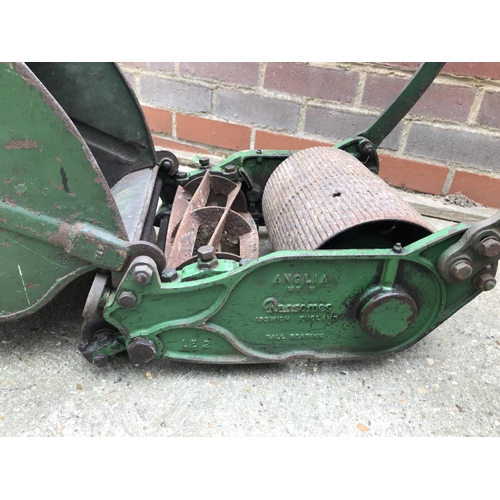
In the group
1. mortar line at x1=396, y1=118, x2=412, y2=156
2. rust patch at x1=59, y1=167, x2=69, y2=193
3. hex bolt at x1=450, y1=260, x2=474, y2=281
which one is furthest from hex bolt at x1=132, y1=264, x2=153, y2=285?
mortar line at x1=396, y1=118, x2=412, y2=156

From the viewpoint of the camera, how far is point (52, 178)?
1023 millimetres

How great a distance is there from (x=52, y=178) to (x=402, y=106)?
3.78 feet

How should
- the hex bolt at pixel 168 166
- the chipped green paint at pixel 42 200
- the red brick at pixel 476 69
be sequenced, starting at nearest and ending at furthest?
the chipped green paint at pixel 42 200
the hex bolt at pixel 168 166
the red brick at pixel 476 69

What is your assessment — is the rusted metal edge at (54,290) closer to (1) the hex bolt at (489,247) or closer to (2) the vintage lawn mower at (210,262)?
(2) the vintage lawn mower at (210,262)

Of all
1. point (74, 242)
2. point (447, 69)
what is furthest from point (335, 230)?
point (447, 69)

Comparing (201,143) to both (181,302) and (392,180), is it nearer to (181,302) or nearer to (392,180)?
(392,180)

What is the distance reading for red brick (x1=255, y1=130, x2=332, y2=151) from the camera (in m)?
2.23

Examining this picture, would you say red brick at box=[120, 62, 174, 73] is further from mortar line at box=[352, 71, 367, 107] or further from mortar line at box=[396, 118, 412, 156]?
mortar line at box=[396, 118, 412, 156]

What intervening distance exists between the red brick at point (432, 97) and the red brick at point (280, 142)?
1.04 ft

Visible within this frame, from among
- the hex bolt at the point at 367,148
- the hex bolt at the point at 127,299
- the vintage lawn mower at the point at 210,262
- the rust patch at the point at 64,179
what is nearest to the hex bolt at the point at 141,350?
the vintage lawn mower at the point at 210,262

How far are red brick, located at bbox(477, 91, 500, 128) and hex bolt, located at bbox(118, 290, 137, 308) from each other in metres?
1.66

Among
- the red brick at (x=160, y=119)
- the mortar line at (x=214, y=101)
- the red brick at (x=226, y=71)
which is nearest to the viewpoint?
the red brick at (x=226, y=71)

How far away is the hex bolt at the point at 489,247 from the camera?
1.08 meters

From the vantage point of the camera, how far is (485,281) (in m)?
1.16
